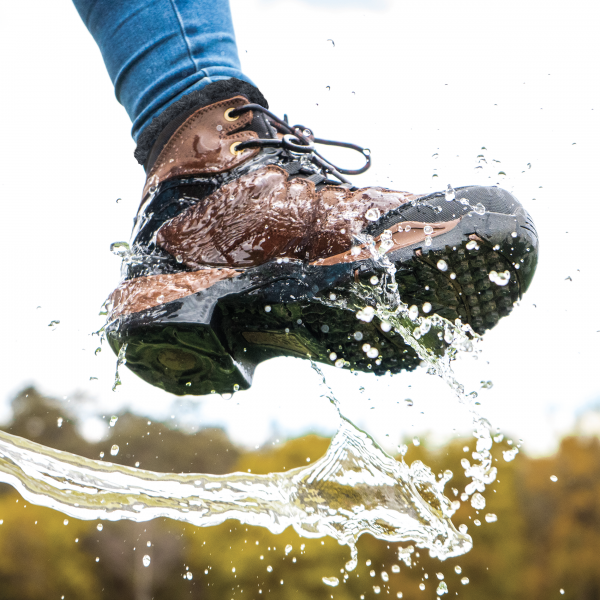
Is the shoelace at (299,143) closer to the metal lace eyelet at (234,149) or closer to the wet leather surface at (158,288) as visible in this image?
the metal lace eyelet at (234,149)

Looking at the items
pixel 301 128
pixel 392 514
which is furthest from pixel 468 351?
pixel 392 514

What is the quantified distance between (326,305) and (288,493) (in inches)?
38.4

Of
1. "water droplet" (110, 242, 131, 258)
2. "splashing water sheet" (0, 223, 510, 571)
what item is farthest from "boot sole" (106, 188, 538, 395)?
"splashing water sheet" (0, 223, 510, 571)

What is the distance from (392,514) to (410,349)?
0.82 meters

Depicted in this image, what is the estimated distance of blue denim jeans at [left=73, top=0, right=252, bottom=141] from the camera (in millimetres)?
1268

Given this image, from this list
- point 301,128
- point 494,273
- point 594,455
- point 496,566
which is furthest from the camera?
point 594,455

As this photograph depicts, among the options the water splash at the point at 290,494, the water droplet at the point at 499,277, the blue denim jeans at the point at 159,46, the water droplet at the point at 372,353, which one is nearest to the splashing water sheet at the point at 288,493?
the water splash at the point at 290,494

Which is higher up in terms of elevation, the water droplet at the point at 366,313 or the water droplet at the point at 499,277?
the water droplet at the point at 499,277

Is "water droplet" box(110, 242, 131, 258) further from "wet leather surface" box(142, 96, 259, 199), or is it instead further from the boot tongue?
the boot tongue

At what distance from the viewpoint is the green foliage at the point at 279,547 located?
51.8 ft

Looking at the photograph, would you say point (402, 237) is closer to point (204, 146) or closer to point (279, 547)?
point (204, 146)

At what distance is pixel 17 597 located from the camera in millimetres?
15867

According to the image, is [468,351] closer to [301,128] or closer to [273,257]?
[273,257]

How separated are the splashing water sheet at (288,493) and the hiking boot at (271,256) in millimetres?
456
